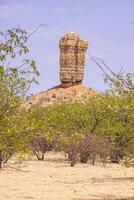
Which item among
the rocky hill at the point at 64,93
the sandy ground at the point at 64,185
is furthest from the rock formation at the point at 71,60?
the sandy ground at the point at 64,185

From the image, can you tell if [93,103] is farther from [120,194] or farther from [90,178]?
[120,194]

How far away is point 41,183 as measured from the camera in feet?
78.0

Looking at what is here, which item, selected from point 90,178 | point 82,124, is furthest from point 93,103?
point 90,178

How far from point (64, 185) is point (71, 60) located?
8957 cm

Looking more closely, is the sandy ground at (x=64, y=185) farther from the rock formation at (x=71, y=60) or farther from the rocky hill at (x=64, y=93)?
the rock formation at (x=71, y=60)

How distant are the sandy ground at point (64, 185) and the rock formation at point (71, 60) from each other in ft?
257

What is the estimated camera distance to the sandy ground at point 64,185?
19.2 meters

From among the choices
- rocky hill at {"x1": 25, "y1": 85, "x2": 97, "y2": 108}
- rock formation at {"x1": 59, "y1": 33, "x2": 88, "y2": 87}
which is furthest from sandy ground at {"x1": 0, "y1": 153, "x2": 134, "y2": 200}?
rock formation at {"x1": 59, "y1": 33, "x2": 88, "y2": 87}

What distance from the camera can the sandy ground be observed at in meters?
19.2

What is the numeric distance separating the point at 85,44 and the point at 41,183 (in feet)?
301

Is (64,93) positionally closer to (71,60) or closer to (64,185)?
(71,60)

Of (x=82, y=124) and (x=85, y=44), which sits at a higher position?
(x=85, y=44)

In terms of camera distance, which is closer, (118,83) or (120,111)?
(118,83)

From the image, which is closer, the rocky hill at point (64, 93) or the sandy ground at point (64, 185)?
the sandy ground at point (64, 185)
